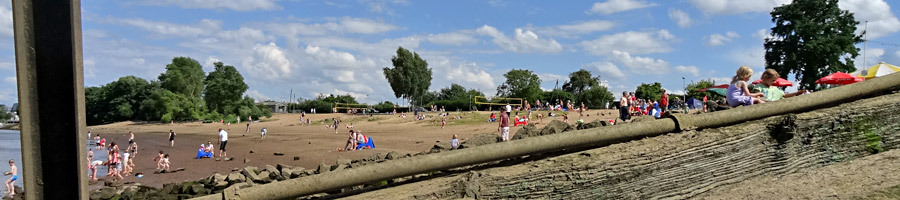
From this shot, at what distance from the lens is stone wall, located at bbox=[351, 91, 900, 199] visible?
2.91 m

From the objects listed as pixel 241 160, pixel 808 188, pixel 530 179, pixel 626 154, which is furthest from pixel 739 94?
pixel 241 160

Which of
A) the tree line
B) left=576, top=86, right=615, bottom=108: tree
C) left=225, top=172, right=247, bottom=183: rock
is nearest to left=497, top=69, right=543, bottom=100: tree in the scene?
left=576, top=86, right=615, bottom=108: tree

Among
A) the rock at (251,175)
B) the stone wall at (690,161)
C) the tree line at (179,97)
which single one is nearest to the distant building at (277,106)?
the tree line at (179,97)

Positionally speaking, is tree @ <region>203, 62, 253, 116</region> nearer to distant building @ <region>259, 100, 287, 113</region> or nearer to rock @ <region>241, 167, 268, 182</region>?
distant building @ <region>259, 100, 287, 113</region>

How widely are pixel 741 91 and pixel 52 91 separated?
19.5ft

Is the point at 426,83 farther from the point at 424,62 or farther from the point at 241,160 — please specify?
the point at 241,160

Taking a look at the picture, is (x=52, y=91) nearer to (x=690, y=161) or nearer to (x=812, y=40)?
(x=690, y=161)

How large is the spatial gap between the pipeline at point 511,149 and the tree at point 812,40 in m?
54.3

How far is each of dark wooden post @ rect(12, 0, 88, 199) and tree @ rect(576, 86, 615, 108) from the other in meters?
86.5

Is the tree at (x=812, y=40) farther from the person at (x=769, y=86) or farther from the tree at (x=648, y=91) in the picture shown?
the person at (x=769, y=86)

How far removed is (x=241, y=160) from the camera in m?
29.2

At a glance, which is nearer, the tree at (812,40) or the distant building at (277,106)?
the tree at (812,40)

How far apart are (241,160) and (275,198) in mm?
28529

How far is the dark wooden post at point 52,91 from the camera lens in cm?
259
